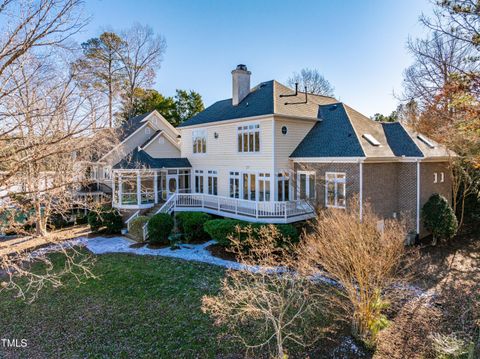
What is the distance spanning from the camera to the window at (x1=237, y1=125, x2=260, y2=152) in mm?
16969

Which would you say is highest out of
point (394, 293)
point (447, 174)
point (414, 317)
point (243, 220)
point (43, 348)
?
point (447, 174)

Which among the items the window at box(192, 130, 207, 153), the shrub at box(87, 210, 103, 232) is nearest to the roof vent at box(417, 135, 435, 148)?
the window at box(192, 130, 207, 153)

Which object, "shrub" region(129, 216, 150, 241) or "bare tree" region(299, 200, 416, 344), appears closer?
"bare tree" region(299, 200, 416, 344)

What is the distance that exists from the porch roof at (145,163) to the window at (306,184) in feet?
28.9

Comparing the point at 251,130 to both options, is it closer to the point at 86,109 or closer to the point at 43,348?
the point at 86,109

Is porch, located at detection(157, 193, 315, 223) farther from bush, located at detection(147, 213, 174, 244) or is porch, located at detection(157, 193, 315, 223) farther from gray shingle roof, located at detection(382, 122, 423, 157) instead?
gray shingle roof, located at detection(382, 122, 423, 157)

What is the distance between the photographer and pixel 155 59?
32.1m

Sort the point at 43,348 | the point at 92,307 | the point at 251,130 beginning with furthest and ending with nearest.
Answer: the point at 251,130 < the point at 92,307 < the point at 43,348

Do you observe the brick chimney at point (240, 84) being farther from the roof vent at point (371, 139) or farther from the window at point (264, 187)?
the roof vent at point (371, 139)

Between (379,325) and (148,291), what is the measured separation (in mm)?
7735

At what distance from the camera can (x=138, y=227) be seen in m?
17.7

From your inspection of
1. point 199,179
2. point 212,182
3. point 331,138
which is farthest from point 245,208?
point 199,179

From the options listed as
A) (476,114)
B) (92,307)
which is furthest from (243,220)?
(476,114)

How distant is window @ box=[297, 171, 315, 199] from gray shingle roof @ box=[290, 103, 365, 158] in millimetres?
1031
